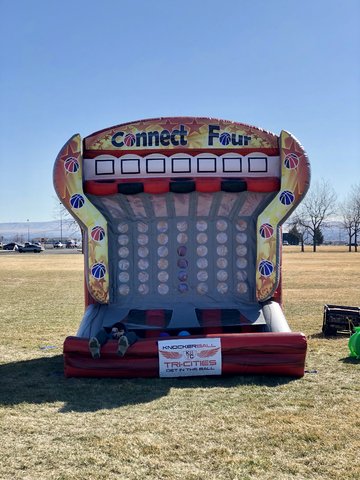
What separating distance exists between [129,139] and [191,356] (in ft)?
7.82

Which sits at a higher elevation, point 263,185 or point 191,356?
point 263,185

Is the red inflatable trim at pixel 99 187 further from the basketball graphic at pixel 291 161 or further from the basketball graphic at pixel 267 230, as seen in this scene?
the basketball graphic at pixel 291 161

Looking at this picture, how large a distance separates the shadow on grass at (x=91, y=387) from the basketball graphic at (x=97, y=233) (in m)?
1.42

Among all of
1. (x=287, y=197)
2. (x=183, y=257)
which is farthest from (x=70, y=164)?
(x=287, y=197)

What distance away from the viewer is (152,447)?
11.0ft

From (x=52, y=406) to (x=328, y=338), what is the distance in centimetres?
424

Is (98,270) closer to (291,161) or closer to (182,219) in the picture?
(182,219)

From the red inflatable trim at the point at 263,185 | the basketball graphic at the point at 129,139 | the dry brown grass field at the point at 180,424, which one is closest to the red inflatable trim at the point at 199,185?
the red inflatable trim at the point at 263,185

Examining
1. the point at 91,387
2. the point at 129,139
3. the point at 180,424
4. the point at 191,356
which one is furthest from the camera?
the point at 129,139

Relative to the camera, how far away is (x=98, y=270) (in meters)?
5.79

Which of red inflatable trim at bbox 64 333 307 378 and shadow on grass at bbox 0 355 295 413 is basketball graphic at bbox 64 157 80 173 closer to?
red inflatable trim at bbox 64 333 307 378

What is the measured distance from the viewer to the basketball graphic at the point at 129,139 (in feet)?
18.9

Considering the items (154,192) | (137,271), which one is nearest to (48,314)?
(137,271)

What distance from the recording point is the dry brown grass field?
3.07 metres
